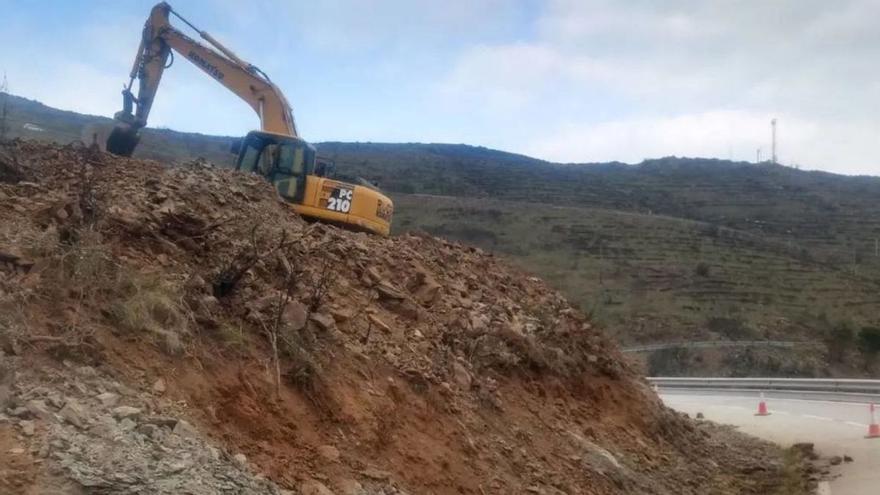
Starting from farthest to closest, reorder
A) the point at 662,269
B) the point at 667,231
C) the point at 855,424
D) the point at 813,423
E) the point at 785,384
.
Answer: the point at 667,231
the point at 662,269
the point at 785,384
the point at 813,423
the point at 855,424

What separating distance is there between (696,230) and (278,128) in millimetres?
45278

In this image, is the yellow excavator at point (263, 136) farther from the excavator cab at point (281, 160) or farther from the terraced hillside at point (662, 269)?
the terraced hillside at point (662, 269)

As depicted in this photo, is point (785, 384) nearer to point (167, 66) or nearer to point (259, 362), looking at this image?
point (167, 66)

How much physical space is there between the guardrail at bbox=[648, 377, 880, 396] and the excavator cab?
14.1m

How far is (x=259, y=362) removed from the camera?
7551 millimetres

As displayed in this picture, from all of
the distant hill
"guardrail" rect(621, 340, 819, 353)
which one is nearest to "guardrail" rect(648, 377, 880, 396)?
the distant hill

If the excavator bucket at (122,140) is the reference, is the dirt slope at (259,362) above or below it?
below

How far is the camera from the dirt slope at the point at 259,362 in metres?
5.98

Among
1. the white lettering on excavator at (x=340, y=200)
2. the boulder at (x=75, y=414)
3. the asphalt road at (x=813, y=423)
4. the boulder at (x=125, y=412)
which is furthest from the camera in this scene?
the white lettering on excavator at (x=340, y=200)

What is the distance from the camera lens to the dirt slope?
5980mm

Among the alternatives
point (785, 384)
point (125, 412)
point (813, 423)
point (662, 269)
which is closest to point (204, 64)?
point (125, 412)

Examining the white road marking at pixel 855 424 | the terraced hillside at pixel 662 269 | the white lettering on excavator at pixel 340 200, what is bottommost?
the white road marking at pixel 855 424

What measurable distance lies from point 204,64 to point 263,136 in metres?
2.09

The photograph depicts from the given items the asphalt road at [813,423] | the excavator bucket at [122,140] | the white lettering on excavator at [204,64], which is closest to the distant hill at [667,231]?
the excavator bucket at [122,140]
